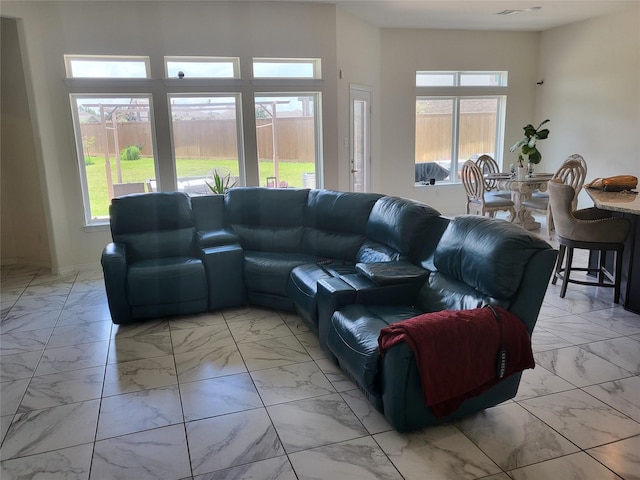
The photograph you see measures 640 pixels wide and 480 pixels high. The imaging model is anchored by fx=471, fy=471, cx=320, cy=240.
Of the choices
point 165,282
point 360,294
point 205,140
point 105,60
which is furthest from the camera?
point 205,140

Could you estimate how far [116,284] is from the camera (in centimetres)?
385

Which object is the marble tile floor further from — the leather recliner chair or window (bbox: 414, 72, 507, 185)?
window (bbox: 414, 72, 507, 185)

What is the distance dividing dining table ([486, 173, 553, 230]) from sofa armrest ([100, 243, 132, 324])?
Result: 204 inches

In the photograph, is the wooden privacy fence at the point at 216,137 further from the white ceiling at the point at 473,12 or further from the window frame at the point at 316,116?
the white ceiling at the point at 473,12

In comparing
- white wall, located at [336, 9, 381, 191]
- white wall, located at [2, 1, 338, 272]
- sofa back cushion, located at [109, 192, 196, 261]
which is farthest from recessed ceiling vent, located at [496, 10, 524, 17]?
sofa back cushion, located at [109, 192, 196, 261]

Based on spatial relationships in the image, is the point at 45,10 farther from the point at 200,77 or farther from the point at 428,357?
the point at 428,357

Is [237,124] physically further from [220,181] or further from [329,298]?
[329,298]

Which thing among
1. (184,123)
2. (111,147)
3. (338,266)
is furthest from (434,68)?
(338,266)

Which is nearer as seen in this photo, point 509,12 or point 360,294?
point 360,294

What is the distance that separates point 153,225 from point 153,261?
423 millimetres

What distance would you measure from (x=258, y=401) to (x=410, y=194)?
591cm

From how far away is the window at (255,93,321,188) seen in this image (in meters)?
6.34

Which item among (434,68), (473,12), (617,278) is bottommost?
(617,278)

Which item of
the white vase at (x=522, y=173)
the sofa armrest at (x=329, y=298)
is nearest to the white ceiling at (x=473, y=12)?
the white vase at (x=522, y=173)
